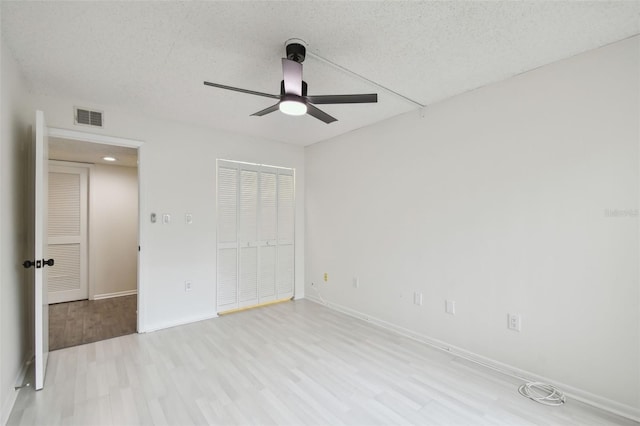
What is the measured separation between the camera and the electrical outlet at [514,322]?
8.39 ft

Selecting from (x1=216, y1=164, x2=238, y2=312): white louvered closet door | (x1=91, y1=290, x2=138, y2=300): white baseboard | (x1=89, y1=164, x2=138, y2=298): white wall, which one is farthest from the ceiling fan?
(x1=91, y1=290, x2=138, y2=300): white baseboard

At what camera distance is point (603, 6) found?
1.75m

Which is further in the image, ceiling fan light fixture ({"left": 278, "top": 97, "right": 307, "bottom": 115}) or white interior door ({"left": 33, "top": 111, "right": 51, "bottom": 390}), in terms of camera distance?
white interior door ({"left": 33, "top": 111, "right": 51, "bottom": 390})

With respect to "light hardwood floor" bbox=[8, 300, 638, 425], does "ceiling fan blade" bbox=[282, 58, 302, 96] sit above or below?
above

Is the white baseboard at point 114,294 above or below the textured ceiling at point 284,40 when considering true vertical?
below

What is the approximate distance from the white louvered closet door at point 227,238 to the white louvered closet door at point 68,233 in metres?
2.61

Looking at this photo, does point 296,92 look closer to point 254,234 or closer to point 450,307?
point 450,307

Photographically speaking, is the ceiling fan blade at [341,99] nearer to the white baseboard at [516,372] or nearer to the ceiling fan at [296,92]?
the ceiling fan at [296,92]

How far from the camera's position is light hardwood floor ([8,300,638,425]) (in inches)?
80.4

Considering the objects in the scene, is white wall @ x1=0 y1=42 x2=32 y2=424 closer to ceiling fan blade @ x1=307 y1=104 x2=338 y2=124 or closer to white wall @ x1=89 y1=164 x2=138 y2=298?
ceiling fan blade @ x1=307 y1=104 x2=338 y2=124

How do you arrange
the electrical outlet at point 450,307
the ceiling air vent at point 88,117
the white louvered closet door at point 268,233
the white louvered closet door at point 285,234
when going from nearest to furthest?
the electrical outlet at point 450,307 < the ceiling air vent at point 88,117 < the white louvered closet door at point 268,233 < the white louvered closet door at point 285,234

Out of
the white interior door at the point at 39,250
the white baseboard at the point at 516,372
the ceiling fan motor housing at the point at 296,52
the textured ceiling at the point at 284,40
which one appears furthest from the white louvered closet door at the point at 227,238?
the ceiling fan motor housing at the point at 296,52

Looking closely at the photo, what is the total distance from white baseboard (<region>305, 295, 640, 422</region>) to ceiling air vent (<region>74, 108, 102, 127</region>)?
3883mm

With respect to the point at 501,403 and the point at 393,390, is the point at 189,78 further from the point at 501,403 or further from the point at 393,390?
the point at 501,403
